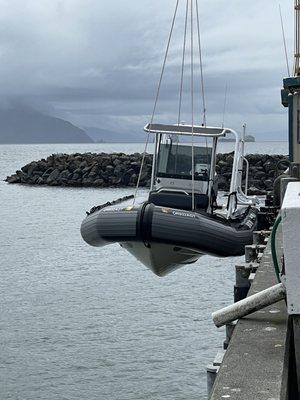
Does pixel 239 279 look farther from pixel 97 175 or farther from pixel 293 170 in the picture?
pixel 97 175

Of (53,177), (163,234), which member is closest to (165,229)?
(163,234)

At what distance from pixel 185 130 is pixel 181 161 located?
495mm

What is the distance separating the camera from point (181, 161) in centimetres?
1085

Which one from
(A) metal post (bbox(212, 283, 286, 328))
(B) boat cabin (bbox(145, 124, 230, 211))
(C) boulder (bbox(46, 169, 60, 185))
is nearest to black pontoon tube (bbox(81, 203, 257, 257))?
(B) boat cabin (bbox(145, 124, 230, 211))

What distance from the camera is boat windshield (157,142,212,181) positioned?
1071 cm

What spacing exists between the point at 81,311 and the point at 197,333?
108 inches

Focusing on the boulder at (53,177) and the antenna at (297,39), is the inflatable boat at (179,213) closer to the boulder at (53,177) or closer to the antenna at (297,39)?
the antenna at (297,39)

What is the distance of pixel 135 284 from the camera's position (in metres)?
15.3

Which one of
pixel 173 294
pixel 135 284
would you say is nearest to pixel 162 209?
pixel 173 294

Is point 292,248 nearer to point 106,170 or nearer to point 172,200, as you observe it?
point 172,200

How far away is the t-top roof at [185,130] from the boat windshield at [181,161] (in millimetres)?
201

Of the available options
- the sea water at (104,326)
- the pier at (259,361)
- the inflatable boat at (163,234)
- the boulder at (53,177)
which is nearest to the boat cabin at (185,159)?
the inflatable boat at (163,234)

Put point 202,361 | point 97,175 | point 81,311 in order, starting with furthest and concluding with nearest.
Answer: point 97,175 → point 81,311 → point 202,361

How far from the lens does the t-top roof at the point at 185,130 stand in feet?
34.9
